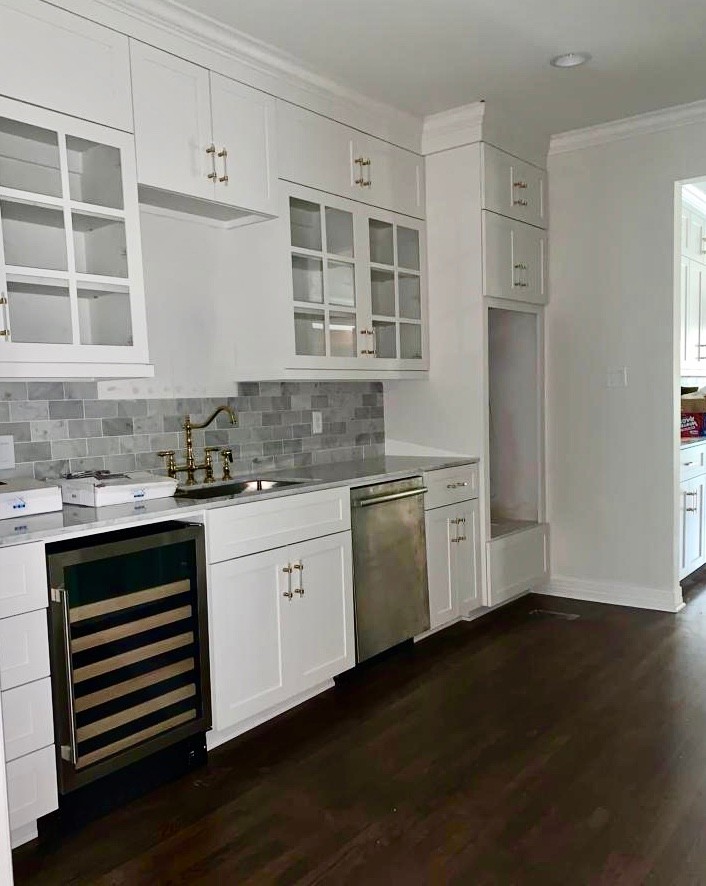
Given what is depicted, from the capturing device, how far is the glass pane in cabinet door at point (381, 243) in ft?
12.3

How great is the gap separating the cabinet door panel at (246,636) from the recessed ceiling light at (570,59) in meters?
2.38

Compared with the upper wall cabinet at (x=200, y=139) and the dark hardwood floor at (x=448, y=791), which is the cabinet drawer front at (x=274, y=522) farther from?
the upper wall cabinet at (x=200, y=139)

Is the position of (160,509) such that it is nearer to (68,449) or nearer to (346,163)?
(68,449)

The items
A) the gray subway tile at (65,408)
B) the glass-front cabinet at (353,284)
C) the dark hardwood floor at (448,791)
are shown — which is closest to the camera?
the dark hardwood floor at (448,791)

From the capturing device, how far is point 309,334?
135 inches

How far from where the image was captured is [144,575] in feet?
7.79

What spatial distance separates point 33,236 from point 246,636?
58.8 inches

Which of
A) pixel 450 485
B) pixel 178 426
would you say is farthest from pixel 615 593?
pixel 178 426

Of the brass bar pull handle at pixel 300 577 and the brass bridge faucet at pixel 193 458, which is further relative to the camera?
the brass bridge faucet at pixel 193 458

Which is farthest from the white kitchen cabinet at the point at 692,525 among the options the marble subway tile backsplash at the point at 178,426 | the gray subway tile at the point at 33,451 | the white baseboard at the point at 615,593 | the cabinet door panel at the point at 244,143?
the gray subway tile at the point at 33,451

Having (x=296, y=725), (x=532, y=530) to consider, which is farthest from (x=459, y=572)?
(x=296, y=725)

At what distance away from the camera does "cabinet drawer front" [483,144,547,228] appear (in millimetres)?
3971

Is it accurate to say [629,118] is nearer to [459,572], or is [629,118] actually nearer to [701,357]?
[701,357]

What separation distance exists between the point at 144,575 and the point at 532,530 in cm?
261
